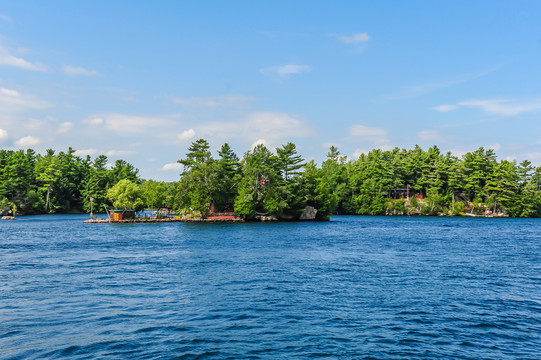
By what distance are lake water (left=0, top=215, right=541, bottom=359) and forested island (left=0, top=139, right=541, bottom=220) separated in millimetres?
55592

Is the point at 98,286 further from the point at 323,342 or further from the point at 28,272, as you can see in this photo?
the point at 323,342

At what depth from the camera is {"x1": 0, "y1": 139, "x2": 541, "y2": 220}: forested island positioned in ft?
304

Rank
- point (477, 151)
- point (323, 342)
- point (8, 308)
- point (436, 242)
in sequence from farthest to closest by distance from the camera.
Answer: point (477, 151) < point (436, 242) < point (8, 308) < point (323, 342)

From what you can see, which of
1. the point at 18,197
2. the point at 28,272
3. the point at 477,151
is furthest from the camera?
the point at 477,151

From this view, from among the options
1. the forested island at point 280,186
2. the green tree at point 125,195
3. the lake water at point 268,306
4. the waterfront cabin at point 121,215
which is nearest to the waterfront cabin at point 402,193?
the forested island at point 280,186

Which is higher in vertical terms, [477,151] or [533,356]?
[477,151]

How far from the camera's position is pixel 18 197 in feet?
401

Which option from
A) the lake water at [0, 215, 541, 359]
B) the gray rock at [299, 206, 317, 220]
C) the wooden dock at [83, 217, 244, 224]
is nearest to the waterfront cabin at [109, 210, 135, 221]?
the wooden dock at [83, 217, 244, 224]

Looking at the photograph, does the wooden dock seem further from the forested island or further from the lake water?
the lake water

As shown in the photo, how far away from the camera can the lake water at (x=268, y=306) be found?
14.4m

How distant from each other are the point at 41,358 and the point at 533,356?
16.7m

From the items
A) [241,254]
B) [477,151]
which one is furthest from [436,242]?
[477,151]

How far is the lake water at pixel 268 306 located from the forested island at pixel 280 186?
55.6m

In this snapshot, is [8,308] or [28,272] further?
[28,272]
